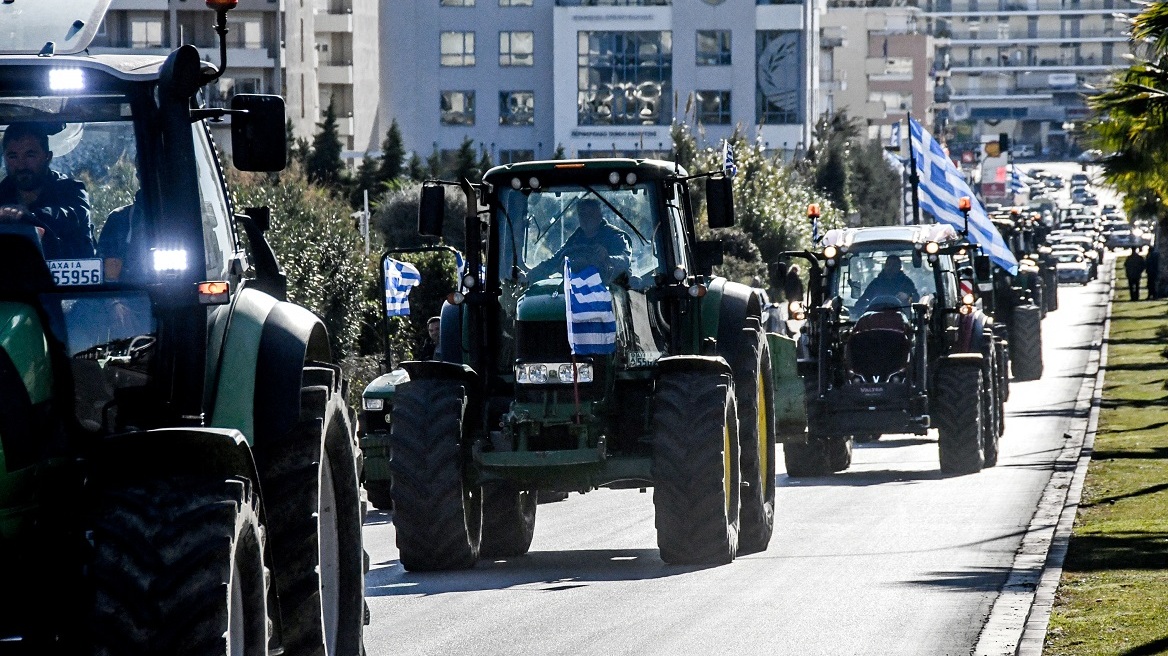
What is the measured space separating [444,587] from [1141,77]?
14.4 metres

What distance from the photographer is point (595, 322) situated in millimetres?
14438

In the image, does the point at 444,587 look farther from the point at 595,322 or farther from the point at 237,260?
the point at 237,260

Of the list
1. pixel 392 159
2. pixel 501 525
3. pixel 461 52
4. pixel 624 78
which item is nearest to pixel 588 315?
pixel 501 525

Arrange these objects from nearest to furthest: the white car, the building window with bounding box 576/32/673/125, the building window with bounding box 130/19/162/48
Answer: the building window with bounding box 130/19/162/48 < the white car < the building window with bounding box 576/32/673/125

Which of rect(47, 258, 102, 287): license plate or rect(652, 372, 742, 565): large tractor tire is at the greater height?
rect(47, 258, 102, 287): license plate

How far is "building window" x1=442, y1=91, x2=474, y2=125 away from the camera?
104 meters

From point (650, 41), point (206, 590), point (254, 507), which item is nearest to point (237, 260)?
point (254, 507)

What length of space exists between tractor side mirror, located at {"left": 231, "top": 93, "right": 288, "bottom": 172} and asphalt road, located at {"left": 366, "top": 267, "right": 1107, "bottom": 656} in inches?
155

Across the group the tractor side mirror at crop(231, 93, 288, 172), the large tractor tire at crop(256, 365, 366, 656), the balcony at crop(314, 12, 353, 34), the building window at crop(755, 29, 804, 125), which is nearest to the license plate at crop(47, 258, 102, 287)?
the tractor side mirror at crop(231, 93, 288, 172)

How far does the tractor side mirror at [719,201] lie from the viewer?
15.2m

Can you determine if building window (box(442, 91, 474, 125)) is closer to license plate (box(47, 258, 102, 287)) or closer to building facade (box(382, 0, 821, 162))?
building facade (box(382, 0, 821, 162))

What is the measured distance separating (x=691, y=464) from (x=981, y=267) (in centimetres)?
1432

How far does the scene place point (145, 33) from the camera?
8381 centimetres

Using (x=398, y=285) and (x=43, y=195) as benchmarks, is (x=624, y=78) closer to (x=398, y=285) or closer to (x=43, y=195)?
(x=398, y=285)
